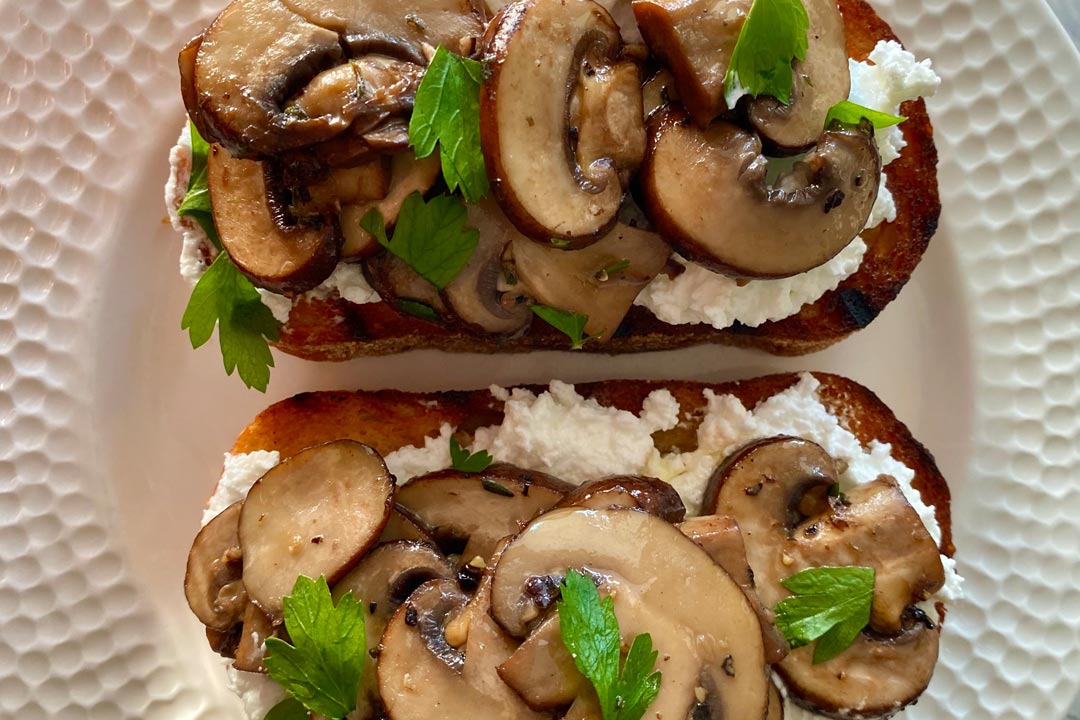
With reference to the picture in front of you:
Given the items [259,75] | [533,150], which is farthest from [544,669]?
[259,75]

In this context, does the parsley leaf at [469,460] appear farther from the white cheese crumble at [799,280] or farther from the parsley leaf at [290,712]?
the parsley leaf at [290,712]

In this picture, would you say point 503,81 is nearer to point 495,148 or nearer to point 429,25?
point 495,148

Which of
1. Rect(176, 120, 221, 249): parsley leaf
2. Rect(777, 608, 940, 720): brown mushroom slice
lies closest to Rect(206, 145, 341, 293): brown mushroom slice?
Rect(176, 120, 221, 249): parsley leaf

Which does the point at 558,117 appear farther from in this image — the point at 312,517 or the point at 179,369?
the point at 179,369

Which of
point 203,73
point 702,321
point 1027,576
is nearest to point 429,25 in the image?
point 203,73

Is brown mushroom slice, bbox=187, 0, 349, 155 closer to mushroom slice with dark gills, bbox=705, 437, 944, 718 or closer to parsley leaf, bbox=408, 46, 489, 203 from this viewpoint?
parsley leaf, bbox=408, 46, 489, 203

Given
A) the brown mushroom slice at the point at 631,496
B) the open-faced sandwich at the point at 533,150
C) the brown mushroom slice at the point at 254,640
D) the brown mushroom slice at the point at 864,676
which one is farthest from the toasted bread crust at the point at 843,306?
the brown mushroom slice at the point at 864,676

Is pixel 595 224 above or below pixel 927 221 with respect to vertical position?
above
